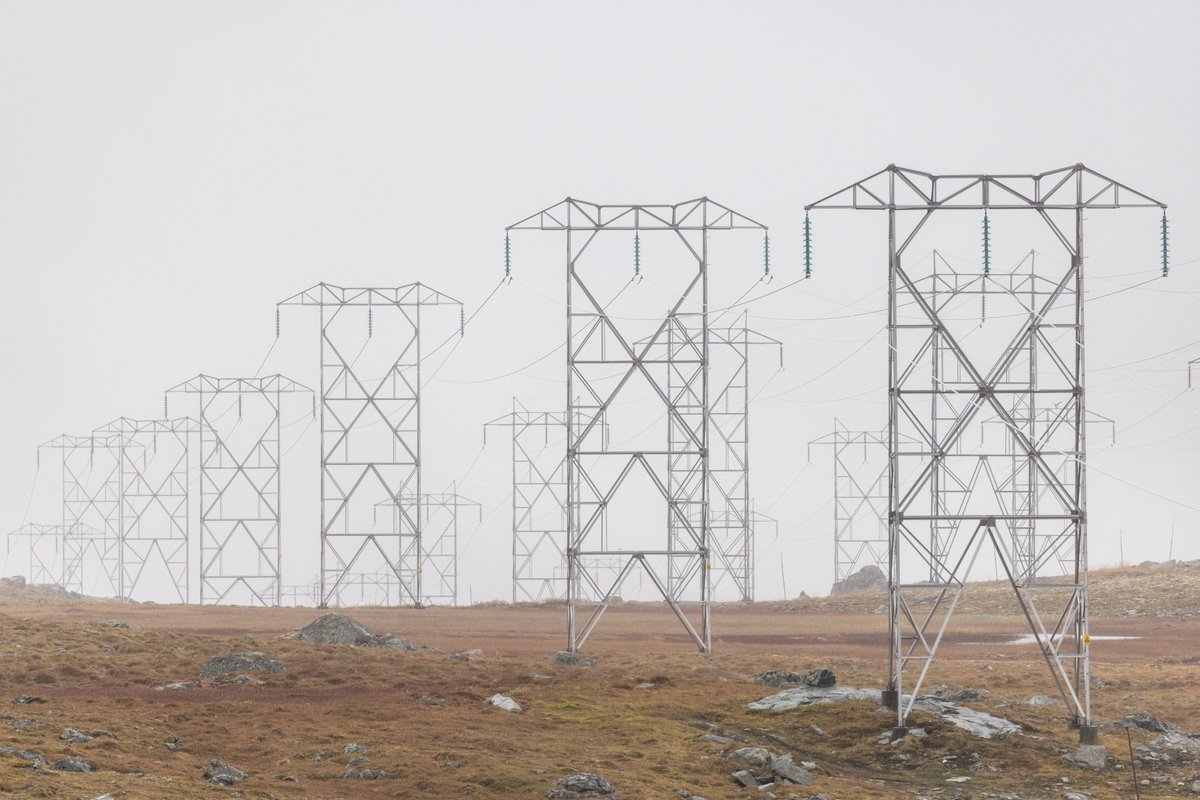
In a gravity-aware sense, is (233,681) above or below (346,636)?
below

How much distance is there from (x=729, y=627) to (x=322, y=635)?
22.3 meters

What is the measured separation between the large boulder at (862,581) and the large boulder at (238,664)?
224ft

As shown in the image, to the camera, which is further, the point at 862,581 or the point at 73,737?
the point at 862,581

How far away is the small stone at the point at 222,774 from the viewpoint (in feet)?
85.3

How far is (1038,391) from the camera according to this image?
32.4m

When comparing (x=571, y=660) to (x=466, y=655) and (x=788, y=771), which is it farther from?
(x=788, y=771)

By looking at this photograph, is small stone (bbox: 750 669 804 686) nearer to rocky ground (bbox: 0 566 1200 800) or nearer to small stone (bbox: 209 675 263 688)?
rocky ground (bbox: 0 566 1200 800)

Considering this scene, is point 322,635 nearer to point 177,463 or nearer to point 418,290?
point 418,290

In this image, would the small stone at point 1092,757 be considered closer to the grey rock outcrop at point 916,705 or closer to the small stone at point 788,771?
the grey rock outcrop at point 916,705

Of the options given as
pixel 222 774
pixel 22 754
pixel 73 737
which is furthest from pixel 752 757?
pixel 22 754

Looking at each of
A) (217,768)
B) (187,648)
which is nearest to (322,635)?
(187,648)

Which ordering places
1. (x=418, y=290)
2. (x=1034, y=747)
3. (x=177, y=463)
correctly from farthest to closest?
(x=177, y=463) < (x=418, y=290) < (x=1034, y=747)

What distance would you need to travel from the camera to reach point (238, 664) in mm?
42531

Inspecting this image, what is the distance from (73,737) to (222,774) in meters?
4.16
